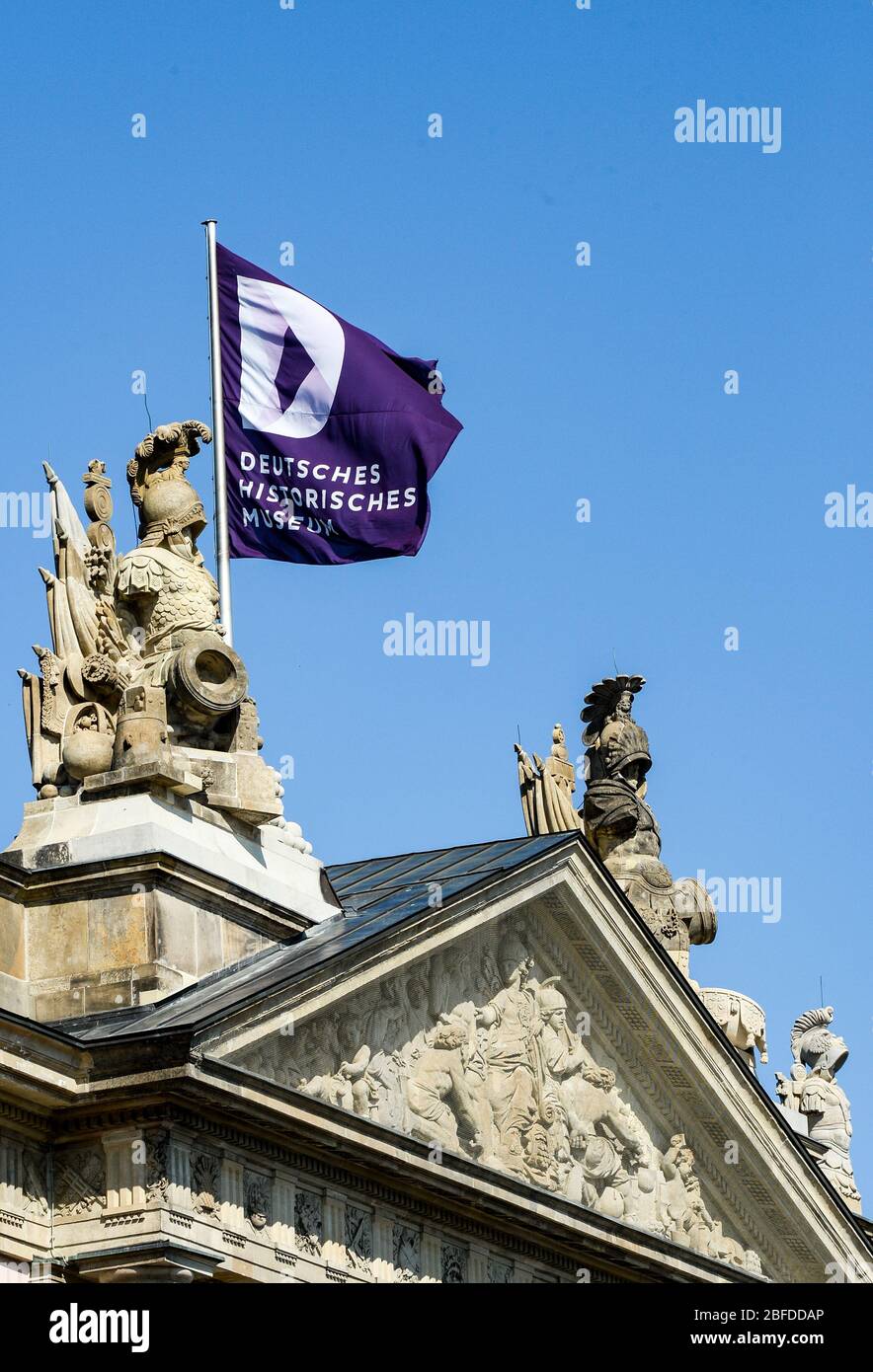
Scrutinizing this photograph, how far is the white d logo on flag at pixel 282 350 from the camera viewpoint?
128 ft

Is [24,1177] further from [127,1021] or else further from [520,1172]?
[520,1172]

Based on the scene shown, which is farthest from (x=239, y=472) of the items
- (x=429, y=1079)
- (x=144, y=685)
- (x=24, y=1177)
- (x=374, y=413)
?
(x=24, y=1177)

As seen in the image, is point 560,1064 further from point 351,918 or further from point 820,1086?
point 820,1086

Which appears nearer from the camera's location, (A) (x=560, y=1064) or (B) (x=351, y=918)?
(B) (x=351, y=918)

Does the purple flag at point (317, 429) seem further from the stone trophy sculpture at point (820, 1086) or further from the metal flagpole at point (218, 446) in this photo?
the stone trophy sculpture at point (820, 1086)

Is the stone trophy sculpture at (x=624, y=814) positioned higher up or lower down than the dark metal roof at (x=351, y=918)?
higher up

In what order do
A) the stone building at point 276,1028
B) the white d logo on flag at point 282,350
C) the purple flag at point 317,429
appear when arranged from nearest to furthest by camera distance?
the stone building at point 276,1028, the purple flag at point 317,429, the white d logo on flag at point 282,350

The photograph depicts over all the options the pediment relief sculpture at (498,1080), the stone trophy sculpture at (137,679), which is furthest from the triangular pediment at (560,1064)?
the stone trophy sculpture at (137,679)

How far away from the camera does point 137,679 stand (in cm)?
3391

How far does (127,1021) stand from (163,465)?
6.88 meters

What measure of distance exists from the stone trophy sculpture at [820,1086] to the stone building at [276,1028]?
476cm

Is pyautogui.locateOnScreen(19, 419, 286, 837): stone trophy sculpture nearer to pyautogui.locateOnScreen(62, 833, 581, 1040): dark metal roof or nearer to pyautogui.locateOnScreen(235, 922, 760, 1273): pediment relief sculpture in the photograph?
pyautogui.locateOnScreen(62, 833, 581, 1040): dark metal roof

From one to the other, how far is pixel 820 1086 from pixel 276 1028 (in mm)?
14631

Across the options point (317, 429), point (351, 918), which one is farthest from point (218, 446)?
point (351, 918)
